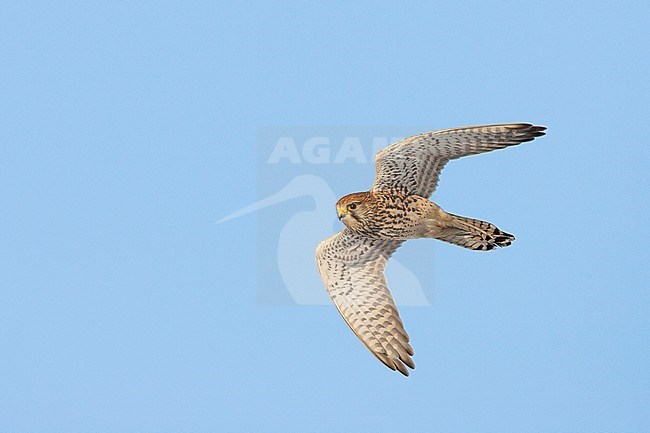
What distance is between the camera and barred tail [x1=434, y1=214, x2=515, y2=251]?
762cm

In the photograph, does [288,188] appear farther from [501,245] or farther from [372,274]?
[501,245]

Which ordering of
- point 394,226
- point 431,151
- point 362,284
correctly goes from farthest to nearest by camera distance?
1. point 362,284
2. point 394,226
3. point 431,151

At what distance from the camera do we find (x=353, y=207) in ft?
25.4

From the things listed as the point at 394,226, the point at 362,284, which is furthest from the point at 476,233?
the point at 362,284

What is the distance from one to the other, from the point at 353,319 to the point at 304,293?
26.7 inches

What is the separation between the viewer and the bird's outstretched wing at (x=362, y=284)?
806 cm

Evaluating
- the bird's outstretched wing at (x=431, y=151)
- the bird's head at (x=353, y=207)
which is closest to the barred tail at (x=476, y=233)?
the bird's outstretched wing at (x=431, y=151)

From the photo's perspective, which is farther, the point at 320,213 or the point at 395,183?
the point at 320,213

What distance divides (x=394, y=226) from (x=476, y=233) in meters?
0.59

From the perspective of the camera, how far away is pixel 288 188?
9.28m

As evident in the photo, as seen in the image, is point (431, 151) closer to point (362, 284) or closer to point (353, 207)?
point (353, 207)

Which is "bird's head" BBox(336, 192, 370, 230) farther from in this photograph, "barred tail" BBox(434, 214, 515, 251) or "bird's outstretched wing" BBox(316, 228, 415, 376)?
"barred tail" BBox(434, 214, 515, 251)

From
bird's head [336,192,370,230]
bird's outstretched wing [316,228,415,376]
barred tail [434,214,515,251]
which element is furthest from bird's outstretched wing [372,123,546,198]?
bird's outstretched wing [316,228,415,376]

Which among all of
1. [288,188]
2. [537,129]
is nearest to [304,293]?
[288,188]
